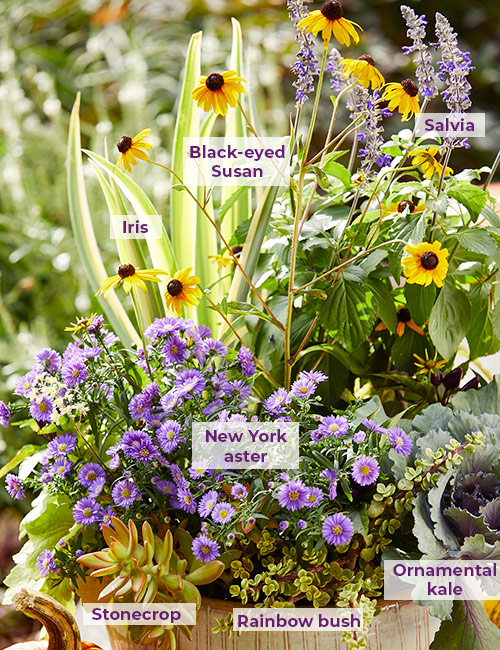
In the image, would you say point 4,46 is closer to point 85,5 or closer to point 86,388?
point 85,5

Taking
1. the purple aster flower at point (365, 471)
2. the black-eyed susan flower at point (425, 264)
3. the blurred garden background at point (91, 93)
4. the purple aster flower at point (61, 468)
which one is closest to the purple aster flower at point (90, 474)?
the purple aster flower at point (61, 468)

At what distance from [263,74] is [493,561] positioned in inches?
88.7

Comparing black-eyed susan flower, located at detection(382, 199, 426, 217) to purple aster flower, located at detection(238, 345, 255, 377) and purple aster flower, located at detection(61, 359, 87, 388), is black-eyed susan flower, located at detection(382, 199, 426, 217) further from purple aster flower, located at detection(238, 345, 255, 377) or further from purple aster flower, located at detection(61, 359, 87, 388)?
purple aster flower, located at detection(61, 359, 87, 388)

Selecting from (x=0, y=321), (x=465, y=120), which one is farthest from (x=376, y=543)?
(x=0, y=321)

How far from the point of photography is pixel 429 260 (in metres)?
0.59

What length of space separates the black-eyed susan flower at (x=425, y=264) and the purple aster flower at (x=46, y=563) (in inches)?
16.2

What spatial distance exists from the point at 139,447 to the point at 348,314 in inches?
10.1

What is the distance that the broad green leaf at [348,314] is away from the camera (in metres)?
0.71

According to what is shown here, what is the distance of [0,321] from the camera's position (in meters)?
2.15

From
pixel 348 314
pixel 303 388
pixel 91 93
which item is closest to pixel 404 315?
pixel 348 314

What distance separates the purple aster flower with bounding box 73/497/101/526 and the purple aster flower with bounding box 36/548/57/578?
45 millimetres

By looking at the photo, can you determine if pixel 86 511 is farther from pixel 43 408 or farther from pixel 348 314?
pixel 348 314

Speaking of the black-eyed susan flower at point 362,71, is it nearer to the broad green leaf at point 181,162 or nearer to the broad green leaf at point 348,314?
the broad green leaf at point 348,314

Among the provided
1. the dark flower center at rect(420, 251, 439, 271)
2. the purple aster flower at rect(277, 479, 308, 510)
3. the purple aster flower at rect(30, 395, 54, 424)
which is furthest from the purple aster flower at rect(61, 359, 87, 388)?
the dark flower center at rect(420, 251, 439, 271)
